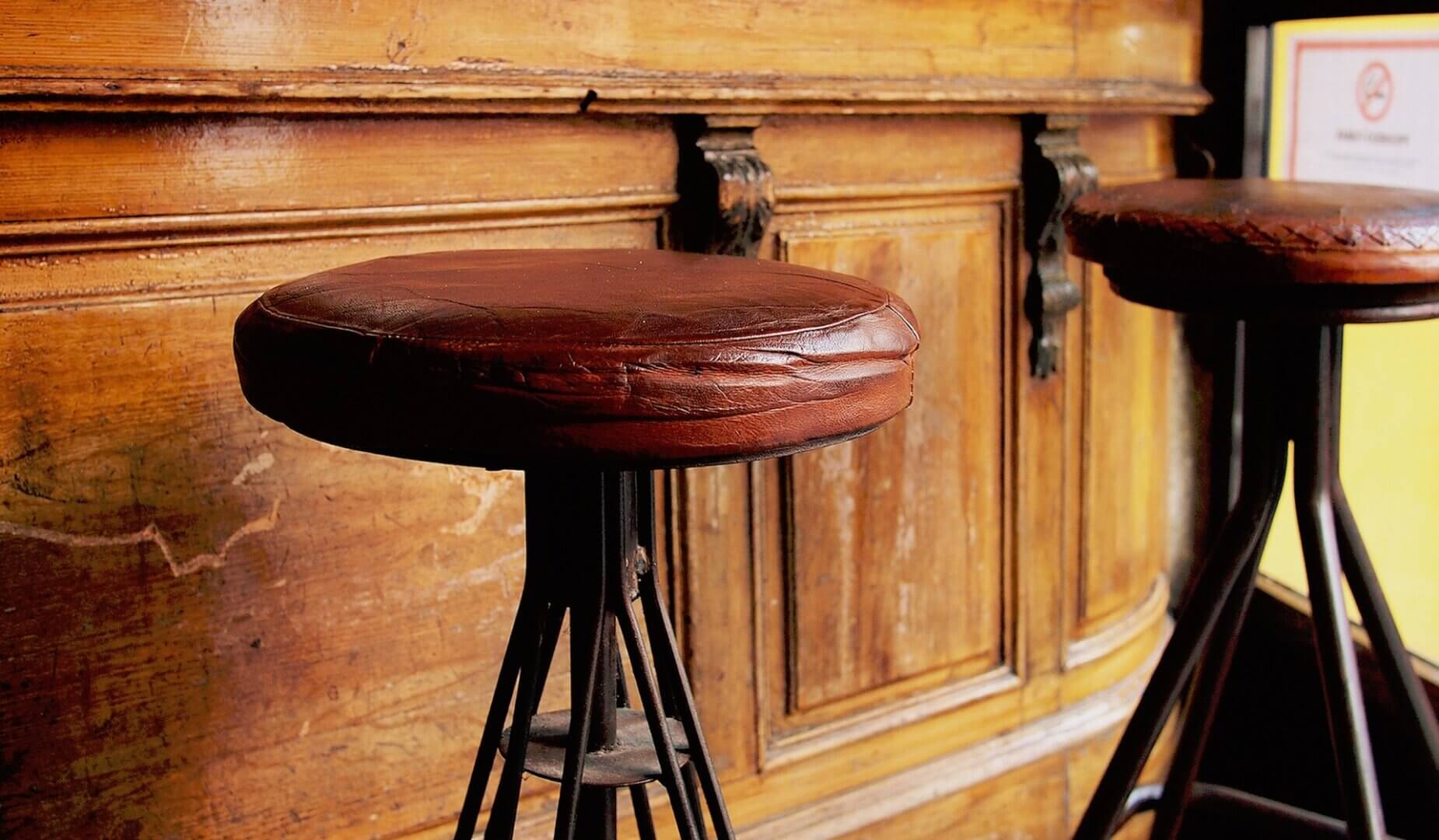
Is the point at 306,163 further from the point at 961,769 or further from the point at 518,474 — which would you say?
the point at 961,769

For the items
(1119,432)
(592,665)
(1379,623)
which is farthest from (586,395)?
(1119,432)

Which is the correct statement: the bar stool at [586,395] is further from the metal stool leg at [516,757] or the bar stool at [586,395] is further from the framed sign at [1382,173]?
the framed sign at [1382,173]

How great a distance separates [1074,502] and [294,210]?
1311 mm

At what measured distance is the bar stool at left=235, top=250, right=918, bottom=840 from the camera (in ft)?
2.86

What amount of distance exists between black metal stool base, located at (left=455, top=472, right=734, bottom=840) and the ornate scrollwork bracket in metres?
1.02

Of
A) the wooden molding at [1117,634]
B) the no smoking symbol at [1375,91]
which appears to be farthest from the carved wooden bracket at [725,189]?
the no smoking symbol at [1375,91]

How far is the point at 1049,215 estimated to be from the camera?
196cm

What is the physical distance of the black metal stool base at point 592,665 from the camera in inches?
42.7

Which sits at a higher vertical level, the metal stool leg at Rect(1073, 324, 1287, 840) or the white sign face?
the white sign face

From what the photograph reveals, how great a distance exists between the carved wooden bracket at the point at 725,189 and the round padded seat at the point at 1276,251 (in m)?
0.39

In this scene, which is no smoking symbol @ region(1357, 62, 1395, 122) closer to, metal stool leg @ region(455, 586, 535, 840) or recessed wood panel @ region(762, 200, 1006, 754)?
recessed wood panel @ region(762, 200, 1006, 754)

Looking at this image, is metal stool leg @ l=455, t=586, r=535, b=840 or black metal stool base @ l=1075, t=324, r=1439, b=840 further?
black metal stool base @ l=1075, t=324, r=1439, b=840

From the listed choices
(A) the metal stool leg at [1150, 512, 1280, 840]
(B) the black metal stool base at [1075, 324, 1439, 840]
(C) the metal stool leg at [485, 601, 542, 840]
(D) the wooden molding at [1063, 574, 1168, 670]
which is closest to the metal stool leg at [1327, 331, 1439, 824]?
(B) the black metal stool base at [1075, 324, 1439, 840]

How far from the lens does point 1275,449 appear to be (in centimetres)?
154
